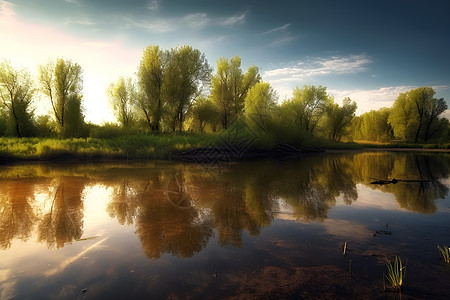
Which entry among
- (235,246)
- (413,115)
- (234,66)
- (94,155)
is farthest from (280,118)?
(413,115)

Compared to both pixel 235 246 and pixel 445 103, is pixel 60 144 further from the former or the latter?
pixel 445 103

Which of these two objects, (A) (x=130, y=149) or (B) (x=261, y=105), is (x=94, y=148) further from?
(B) (x=261, y=105)

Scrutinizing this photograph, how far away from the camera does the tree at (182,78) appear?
77.5 ft

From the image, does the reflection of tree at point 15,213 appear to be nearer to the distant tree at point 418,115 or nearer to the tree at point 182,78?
the tree at point 182,78

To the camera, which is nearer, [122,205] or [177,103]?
[122,205]

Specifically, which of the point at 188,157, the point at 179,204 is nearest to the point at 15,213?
the point at 179,204

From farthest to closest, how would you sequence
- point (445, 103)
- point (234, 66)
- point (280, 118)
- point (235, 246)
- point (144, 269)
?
1. point (445, 103)
2. point (234, 66)
3. point (280, 118)
4. point (235, 246)
5. point (144, 269)

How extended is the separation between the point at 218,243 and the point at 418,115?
46.4 m

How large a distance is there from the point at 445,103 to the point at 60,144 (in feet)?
162

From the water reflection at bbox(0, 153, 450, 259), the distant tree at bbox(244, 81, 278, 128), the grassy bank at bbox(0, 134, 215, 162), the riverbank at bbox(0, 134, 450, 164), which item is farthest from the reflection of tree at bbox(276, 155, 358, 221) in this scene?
the distant tree at bbox(244, 81, 278, 128)

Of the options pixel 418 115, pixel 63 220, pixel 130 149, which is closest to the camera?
pixel 63 220

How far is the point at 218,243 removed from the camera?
11.4 ft

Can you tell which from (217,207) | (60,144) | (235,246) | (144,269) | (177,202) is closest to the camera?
(144,269)

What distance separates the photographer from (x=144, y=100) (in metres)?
23.2
